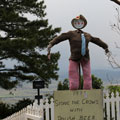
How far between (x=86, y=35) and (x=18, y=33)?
8085mm

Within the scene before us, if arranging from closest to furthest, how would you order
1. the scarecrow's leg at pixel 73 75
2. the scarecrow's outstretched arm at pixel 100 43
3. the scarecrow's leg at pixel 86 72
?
the scarecrow's leg at pixel 73 75 < the scarecrow's leg at pixel 86 72 < the scarecrow's outstretched arm at pixel 100 43

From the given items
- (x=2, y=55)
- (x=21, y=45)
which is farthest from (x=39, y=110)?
(x=2, y=55)

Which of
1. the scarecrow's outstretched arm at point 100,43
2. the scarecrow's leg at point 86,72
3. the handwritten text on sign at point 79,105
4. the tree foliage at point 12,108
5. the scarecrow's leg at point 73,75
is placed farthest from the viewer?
the tree foliage at point 12,108

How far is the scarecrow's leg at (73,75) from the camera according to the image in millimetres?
6961

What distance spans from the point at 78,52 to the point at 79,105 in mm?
1230

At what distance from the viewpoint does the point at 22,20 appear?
15.5m

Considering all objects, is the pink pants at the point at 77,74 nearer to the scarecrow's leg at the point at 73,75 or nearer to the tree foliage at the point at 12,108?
the scarecrow's leg at the point at 73,75

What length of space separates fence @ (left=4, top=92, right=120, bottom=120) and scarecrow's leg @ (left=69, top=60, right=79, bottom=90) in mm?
1595

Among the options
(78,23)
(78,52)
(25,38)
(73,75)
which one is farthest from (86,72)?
(25,38)

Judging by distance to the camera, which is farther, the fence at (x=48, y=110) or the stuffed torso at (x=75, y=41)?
the fence at (x=48, y=110)

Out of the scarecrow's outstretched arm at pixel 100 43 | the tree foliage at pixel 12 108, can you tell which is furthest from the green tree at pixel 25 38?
A: the scarecrow's outstretched arm at pixel 100 43

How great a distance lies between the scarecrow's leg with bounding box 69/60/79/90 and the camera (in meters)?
6.96

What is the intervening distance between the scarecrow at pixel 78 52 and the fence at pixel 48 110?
5.52ft

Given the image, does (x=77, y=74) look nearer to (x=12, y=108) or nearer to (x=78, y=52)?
(x=78, y=52)
